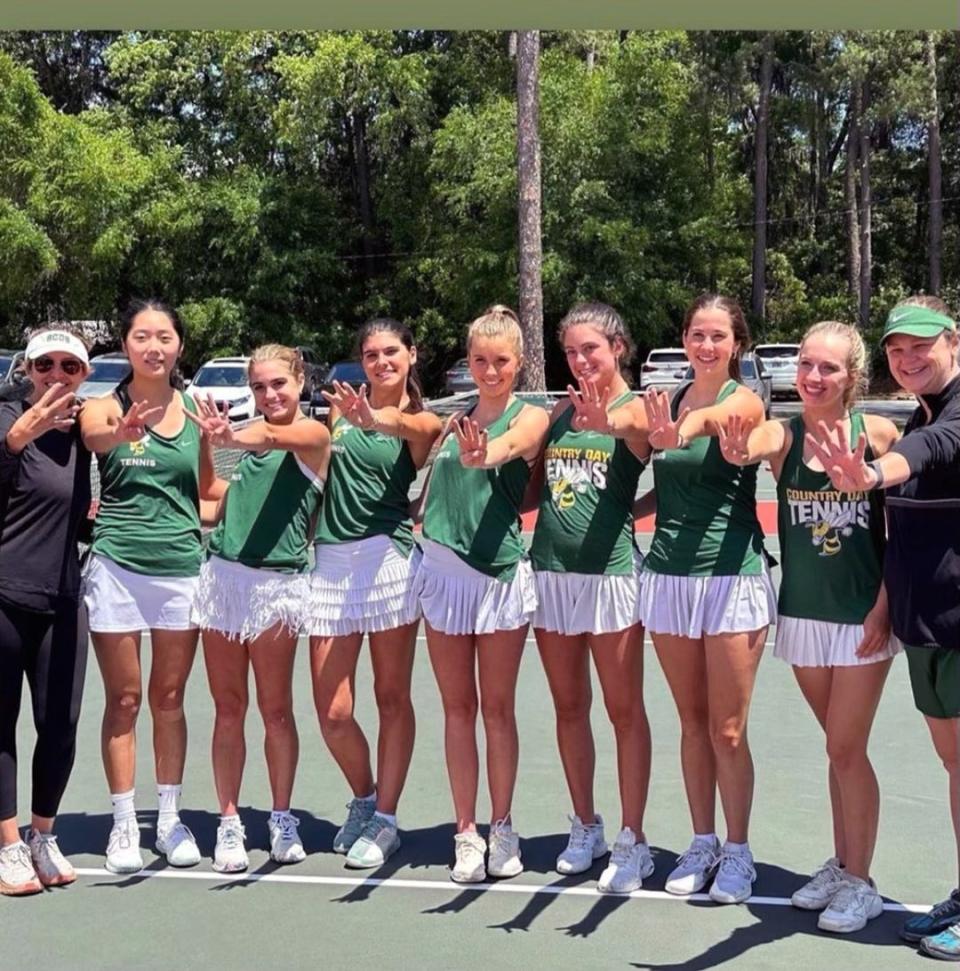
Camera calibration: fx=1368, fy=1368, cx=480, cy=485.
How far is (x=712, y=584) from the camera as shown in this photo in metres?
4.57

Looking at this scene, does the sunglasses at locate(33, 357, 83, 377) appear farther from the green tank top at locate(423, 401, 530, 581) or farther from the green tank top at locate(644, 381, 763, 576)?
the green tank top at locate(644, 381, 763, 576)

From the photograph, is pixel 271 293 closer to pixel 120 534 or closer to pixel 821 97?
pixel 821 97

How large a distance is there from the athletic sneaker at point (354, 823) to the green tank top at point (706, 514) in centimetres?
154

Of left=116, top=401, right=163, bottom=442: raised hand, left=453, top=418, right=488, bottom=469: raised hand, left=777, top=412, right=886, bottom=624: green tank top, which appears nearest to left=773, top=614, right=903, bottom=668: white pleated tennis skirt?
left=777, top=412, right=886, bottom=624: green tank top

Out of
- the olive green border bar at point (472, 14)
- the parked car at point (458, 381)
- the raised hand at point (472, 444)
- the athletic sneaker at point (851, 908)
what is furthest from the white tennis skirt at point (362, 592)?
the parked car at point (458, 381)

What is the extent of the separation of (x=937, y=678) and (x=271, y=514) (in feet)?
7.67

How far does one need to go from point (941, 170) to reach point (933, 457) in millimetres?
43303

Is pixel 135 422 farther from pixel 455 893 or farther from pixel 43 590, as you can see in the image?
pixel 455 893

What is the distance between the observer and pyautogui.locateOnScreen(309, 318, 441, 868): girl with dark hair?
16.3 ft

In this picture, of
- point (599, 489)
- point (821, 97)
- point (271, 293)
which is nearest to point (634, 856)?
point (599, 489)

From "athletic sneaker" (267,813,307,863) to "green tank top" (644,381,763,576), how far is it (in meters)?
1.70

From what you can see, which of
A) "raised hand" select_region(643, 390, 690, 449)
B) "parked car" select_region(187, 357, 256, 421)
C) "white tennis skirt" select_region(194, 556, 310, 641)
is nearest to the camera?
"raised hand" select_region(643, 390, 690, 449)

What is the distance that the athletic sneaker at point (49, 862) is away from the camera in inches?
192

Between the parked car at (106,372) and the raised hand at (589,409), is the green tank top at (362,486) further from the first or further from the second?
the parked car at (106,372)
